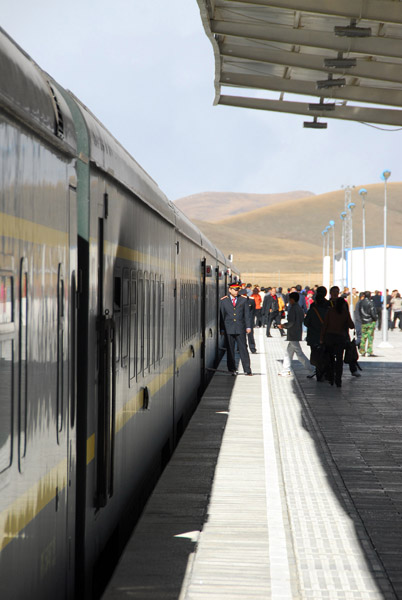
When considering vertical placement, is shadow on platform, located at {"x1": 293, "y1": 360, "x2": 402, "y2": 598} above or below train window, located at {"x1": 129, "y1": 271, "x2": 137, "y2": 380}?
below

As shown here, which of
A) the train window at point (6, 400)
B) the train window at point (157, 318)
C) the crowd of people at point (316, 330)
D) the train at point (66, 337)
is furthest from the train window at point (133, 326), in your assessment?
the crowd of people at point (316, 330)

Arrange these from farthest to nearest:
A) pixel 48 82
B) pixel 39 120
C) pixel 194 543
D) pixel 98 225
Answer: pixel 194 543 < pixel 98 225 < pixel 48 82 < pixel 39 120

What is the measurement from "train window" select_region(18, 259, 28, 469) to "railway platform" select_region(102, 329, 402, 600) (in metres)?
2.11

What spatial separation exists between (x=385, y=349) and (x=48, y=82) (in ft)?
85.7

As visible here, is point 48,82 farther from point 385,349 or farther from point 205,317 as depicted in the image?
point 385,349

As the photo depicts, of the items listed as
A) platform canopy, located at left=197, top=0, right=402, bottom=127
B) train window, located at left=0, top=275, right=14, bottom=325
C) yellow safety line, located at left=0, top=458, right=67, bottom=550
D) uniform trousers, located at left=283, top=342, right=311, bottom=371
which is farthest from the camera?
uniform trousers, located at left=283, top=342, right=311, bottom=371

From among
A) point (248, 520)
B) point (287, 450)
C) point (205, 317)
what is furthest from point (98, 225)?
point (205, 317)

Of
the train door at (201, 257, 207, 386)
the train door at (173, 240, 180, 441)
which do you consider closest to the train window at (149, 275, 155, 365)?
the train door at (173, 240, 180, 441)

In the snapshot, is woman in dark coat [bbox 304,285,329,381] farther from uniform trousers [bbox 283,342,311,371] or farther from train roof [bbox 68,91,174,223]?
train roof [bbox 68,91,174,223]

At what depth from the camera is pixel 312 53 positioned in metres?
15.0

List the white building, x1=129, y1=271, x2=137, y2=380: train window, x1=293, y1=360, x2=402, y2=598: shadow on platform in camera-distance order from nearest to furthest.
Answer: x1=129, y1=271, x2=137, y2=380: train window → x1=293, y1=360, x2=402, y2=598: shadow on platform → the white building

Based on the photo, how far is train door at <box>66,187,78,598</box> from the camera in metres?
4.10

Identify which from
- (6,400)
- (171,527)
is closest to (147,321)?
(171,527)

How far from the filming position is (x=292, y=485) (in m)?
8.42
